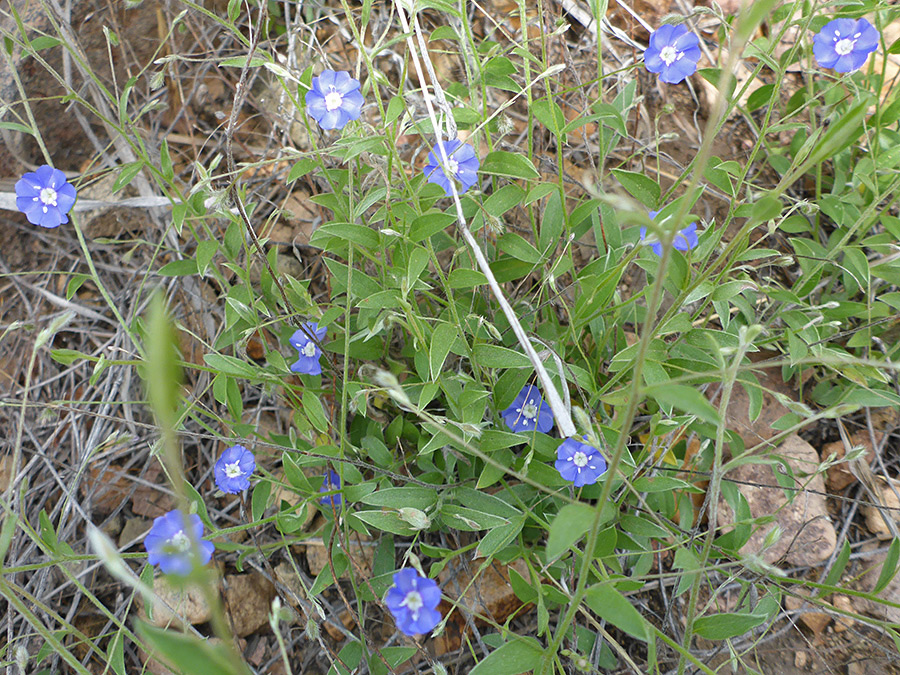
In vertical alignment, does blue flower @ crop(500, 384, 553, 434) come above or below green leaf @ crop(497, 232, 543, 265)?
below

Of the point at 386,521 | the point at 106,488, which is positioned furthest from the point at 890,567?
the point at 106,488

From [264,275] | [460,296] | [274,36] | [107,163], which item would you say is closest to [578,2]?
[274,36]

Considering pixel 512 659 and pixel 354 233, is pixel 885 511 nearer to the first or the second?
pixel 512 659

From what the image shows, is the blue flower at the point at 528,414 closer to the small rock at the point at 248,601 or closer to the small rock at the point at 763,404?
the small rock at the point at 763,404

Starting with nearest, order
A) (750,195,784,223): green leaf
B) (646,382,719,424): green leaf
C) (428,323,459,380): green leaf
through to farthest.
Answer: (646,382,719,424): green leaf
(750,195,784,223): green leaf
(428,323,459,380): green leaf

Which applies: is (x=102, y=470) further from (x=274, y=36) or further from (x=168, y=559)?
(x=274, y=36)

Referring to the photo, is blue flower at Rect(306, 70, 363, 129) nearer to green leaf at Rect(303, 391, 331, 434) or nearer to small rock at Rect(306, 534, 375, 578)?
green leaf at Rect(303, 391, 331, 434)

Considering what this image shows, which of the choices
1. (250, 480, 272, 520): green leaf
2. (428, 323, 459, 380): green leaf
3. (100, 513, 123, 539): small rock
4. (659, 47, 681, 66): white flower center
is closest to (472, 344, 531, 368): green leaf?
(428, 323, 459, 380): green leaf
